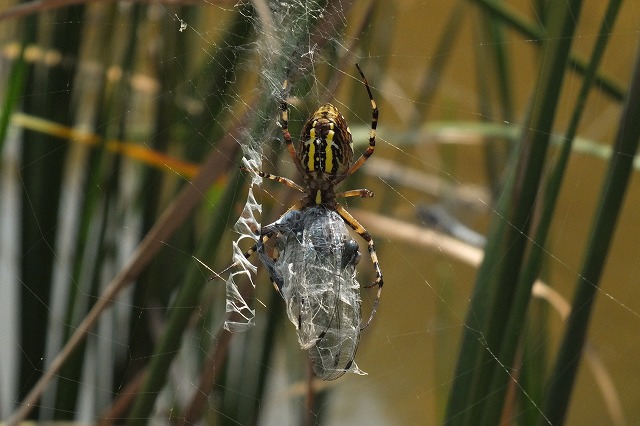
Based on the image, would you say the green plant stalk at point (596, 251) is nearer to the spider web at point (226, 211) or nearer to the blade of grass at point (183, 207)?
the spider web at point (226, 211)

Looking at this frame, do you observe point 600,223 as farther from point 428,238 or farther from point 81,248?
point 81,248

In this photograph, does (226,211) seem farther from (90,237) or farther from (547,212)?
(90,237)

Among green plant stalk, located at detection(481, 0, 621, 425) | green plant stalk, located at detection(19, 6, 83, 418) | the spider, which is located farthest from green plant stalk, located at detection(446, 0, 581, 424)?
green plant stalk, located at detection(19, 6, 83, 418)

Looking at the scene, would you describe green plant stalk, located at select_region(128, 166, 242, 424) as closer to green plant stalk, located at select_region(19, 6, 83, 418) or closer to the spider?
the spider

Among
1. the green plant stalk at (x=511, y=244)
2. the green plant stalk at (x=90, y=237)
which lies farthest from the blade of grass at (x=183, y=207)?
the green plant stalk at (x=511, y=244)

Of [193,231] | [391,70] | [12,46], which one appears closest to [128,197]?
[193,231]

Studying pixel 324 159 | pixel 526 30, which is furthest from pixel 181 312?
pixel 526 30

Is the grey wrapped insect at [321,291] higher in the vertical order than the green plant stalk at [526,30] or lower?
lower
